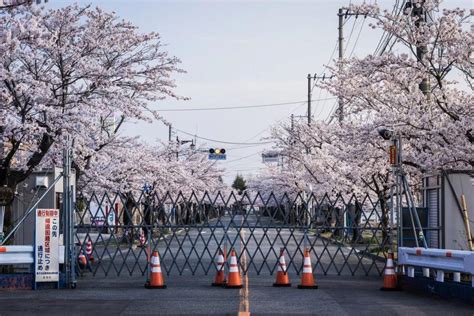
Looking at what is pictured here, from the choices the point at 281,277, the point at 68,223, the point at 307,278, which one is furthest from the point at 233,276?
the point at 68,223

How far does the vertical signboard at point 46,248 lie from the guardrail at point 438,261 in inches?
308

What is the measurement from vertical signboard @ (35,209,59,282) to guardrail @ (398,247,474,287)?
7812 millimetres

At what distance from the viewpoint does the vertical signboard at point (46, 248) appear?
17594mm

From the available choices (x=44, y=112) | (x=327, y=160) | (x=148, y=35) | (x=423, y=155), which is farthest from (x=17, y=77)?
(x=327, y=160)

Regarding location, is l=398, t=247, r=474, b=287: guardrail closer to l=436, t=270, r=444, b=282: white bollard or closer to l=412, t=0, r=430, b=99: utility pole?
l=436, t=270, r=444, b=282: white bollard

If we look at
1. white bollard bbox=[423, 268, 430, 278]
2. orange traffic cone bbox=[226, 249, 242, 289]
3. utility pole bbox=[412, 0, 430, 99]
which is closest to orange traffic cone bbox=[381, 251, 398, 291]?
white bollard bbox=[423, 268, 430, 278]

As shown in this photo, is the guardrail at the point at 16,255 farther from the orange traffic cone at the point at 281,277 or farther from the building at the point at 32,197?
the orange traffic cone at the point at 281,277

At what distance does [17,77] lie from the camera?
1945cm

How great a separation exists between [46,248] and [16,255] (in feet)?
2.16

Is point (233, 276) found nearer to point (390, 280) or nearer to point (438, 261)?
point (390, 280)

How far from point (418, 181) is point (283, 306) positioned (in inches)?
662

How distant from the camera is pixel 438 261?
51.7 ft

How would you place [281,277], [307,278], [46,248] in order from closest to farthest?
1. [46,248]
2. [307,278]
3. [281,277]

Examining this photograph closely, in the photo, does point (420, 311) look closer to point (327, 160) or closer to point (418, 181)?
point (418, 181)
